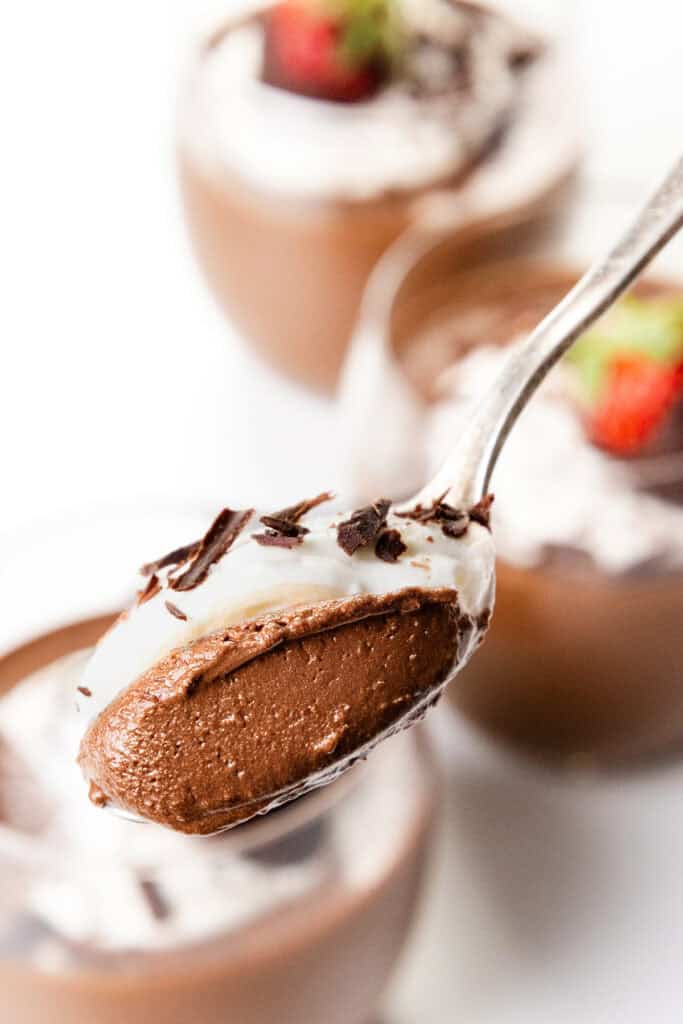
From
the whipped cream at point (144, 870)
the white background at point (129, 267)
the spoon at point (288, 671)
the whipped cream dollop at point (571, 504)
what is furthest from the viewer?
the white background at point (129, 267)

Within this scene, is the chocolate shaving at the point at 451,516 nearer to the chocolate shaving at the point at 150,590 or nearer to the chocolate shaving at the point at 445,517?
the chocolate shaving at the point at 445,517

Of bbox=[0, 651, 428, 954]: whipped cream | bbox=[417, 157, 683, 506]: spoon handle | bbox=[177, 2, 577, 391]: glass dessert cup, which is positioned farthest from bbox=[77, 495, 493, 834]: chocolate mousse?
bbox=[177, 2, 577, 391]: glass dessert cup

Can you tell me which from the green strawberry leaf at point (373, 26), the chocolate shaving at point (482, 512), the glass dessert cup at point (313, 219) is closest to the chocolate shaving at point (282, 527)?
the chocolate shaving at point (482, 512)

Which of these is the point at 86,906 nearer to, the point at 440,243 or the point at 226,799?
the point at 226,799

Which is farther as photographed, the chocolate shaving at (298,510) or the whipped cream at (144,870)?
the whipped cream at (144,870)

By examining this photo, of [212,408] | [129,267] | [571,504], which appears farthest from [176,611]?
[129,267]
